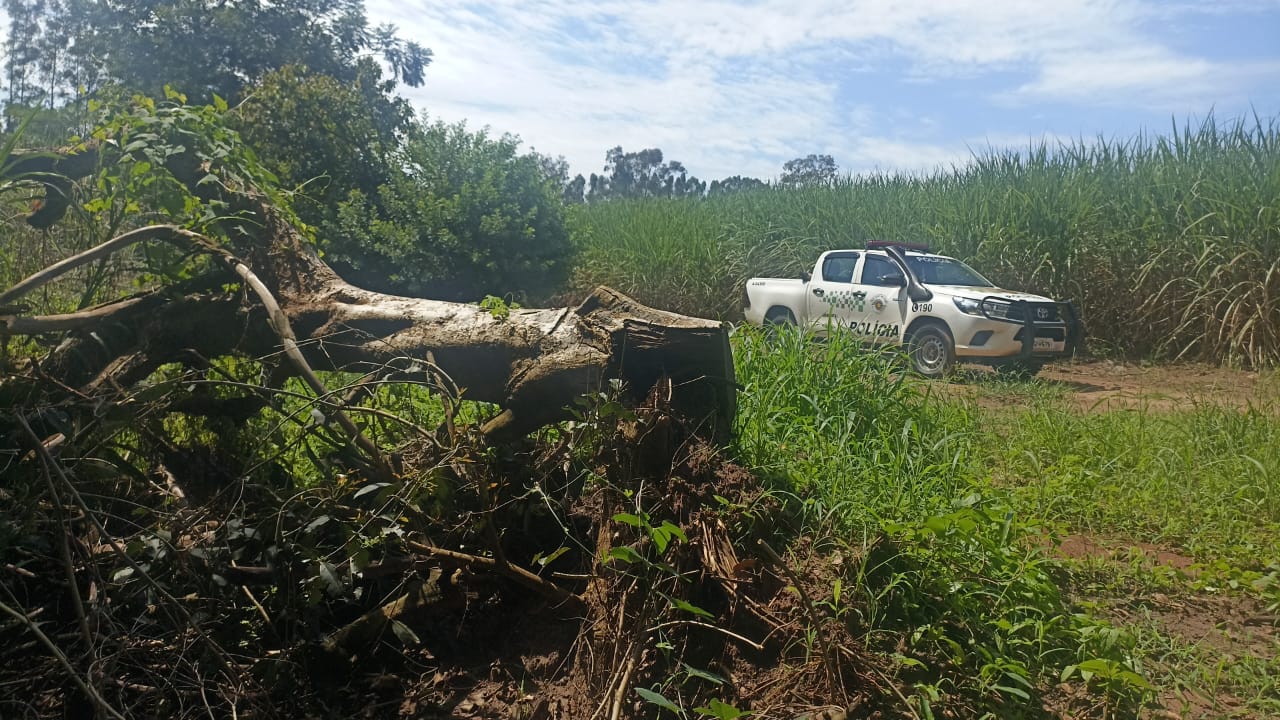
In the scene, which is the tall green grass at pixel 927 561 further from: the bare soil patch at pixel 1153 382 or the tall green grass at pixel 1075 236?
the tall green grass at pixel 1075 236

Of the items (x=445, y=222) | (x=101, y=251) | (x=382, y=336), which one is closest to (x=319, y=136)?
(x=445, y=222)

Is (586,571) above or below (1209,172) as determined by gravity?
below

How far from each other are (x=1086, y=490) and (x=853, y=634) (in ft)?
8.84

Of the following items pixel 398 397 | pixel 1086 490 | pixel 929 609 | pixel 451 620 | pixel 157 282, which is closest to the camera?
pixel 929 609

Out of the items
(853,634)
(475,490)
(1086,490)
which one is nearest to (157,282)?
(475,490)

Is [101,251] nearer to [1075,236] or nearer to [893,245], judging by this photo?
[893,245]

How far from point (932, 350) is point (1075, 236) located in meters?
3.90

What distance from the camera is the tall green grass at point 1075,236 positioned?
10734 mm

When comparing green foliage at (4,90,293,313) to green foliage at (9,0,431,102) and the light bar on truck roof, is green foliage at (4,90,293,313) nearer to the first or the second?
the light bar on truck roof

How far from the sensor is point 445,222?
11.8m

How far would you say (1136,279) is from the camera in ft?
38.9

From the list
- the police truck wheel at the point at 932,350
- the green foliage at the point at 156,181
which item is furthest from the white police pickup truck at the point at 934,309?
the green foliage at the point at 156,181

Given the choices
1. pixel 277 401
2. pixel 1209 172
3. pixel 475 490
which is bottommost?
pixel 475 490

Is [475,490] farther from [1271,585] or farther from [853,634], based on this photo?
[1271,585]
